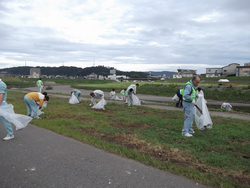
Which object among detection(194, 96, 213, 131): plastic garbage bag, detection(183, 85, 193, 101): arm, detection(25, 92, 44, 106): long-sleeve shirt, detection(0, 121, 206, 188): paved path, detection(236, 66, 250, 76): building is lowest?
detection(0, 121, 206, 188): paved path

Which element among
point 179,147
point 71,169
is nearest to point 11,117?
point 71,169

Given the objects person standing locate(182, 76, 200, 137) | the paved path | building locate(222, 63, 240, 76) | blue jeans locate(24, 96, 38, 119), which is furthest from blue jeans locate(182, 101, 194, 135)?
building locate(222, 63, 240, 76)

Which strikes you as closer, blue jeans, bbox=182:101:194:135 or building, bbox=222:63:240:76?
blue jeans, bbox=182:101:194:135

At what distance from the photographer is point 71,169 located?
4152 mm

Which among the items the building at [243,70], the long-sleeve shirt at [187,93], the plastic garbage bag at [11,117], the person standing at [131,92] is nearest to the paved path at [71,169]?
the plastic garbage bag at [11,117]

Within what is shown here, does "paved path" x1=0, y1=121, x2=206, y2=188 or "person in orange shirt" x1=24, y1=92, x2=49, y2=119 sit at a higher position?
"person in orange shirt" x1=24, y1=92, x2=49, y2=119

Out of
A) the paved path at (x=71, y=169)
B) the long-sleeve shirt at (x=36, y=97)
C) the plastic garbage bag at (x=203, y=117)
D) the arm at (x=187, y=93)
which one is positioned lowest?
the paved path at (x=71, y=169)

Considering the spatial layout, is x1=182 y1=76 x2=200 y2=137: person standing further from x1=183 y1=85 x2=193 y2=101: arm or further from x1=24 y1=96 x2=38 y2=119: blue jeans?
x1=24 y1=96 x2=38 y2=119: blue jeans

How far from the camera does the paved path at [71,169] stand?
142 inches

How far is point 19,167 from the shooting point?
420 centimetres

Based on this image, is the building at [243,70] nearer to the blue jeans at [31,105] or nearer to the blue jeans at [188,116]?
the blue jeans at [188,116]

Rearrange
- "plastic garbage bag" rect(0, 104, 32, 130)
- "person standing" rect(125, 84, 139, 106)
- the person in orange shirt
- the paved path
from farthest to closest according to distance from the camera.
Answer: "person standing" rect(125, 84, 139, 106) < the person in orange shirt < "plastic garbage bag" rect(0, 104, 32, 130) < the paved path

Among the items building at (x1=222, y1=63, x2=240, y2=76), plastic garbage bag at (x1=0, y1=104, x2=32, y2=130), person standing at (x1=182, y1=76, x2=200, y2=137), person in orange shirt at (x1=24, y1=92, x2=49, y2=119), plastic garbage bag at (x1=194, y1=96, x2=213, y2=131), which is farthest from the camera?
building at (x1=222, y1=63, x2=240, y2=76)

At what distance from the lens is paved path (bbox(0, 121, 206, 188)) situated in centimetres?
362
